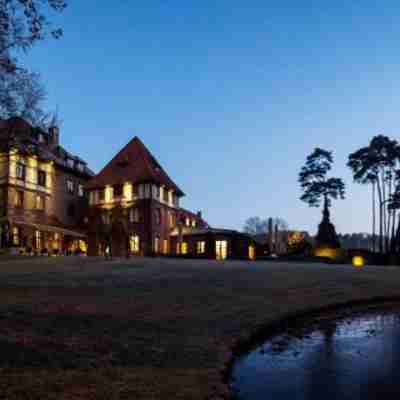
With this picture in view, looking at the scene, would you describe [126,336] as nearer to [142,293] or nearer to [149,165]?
[142,293]

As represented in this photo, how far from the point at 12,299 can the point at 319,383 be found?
8.30 meters

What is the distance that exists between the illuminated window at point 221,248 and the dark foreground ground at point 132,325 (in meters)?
25.9

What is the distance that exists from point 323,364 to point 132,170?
39.6 metres

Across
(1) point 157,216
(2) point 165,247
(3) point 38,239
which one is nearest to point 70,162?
(3) point 38,239

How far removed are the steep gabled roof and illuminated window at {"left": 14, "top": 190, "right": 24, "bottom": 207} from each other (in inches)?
347

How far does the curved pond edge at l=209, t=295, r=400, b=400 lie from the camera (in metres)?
6.16

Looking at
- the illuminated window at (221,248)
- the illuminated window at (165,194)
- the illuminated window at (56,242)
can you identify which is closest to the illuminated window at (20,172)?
the illuminated window at (56,242)

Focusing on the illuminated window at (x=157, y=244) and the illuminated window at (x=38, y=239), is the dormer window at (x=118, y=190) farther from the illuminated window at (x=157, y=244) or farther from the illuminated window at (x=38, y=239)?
the illuminated window at (x=38, y=239)

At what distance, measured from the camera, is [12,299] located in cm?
1084

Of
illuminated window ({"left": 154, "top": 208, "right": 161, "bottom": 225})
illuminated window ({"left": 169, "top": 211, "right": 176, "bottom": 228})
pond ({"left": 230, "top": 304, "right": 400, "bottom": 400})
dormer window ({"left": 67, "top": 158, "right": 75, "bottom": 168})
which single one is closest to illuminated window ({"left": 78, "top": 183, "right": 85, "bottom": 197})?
dormer window ({"left": 67, "top": 158, "right": 75, "bottom": 168})

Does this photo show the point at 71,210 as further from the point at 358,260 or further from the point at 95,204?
the point at 358,260

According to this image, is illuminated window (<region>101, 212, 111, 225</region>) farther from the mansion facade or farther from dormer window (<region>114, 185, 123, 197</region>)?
dormer window (<region>114, 185, 123, 197</region>)

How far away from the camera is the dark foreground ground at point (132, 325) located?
5.58 metres

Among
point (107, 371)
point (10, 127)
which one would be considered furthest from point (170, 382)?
point (10, 127)
